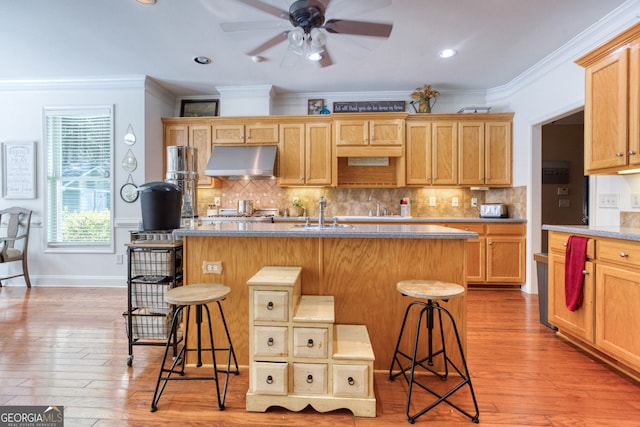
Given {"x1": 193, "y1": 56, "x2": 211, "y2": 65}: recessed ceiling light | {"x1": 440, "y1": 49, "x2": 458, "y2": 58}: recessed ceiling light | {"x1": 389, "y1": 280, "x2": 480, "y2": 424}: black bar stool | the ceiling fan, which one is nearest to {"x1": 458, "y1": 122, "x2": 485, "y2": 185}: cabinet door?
{"x1": 440, "y1": 49, "x2": 458, "y2": 58}: recessed ceiling light

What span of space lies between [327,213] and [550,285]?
2960 millimetres

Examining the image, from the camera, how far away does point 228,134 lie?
4801 mm

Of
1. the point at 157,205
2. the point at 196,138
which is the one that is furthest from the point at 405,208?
the point at 157,205

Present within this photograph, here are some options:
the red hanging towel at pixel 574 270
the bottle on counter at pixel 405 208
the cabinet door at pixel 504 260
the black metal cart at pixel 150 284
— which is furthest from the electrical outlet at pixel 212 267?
the cabinet door at pixel 504 260

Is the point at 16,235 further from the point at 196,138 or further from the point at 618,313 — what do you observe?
the point at 618,313

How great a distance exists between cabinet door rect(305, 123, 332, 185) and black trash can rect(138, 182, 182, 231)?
2.52 meters

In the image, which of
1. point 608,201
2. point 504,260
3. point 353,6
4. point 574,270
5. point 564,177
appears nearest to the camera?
point 353,6

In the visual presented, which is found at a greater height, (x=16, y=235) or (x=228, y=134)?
(x=228, y=134)

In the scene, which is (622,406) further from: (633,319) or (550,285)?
(550,285)

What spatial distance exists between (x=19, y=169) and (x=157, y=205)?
3693mm

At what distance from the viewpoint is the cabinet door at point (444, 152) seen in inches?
181

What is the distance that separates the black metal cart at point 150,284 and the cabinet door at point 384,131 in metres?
3.17

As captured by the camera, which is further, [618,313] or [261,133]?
[261,133]

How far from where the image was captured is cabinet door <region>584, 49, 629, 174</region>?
7.66 feet
